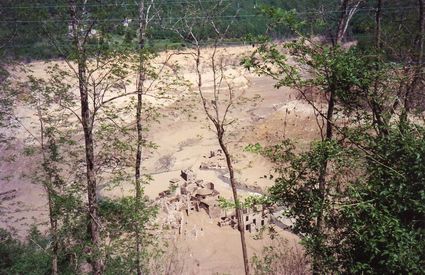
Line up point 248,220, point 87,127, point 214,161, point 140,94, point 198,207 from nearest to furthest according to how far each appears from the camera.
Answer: point 87,127
point 140,94
point 248,220
point 198,207
point 214,161

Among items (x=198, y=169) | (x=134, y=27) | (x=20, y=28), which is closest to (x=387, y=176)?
(x=134, y=27)

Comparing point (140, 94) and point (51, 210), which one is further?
point (140, 94)

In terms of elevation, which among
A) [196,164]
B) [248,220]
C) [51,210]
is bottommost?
[196,164]

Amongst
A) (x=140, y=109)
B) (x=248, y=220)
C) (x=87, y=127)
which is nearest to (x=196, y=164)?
(x=248, y=220)

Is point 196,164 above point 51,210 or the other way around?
the other way around

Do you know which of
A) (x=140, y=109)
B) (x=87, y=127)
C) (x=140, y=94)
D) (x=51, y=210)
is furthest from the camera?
(x=140, y=109)

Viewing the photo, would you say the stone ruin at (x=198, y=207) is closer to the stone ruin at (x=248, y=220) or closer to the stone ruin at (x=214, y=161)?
the stone ruin at (x=248, y=220)

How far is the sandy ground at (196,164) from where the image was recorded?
1596 cm

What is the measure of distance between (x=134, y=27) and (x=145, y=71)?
2604mm

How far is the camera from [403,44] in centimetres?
1419

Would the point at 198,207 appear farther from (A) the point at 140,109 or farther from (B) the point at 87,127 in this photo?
(B) the point at 87,127

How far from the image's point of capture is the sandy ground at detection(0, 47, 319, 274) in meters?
16.0

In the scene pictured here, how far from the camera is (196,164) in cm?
2555

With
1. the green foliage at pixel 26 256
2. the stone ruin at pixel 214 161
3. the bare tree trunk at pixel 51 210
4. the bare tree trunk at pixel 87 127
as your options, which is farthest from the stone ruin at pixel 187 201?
the bare tree trunk at pixel 87 127
